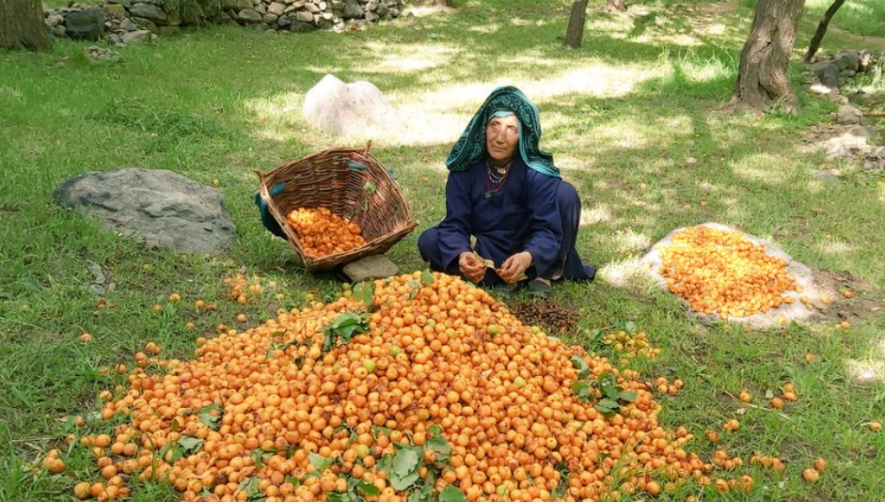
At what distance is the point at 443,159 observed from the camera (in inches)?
261

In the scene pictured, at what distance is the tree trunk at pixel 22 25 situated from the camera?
27.3 feet

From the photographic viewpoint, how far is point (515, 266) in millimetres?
3865

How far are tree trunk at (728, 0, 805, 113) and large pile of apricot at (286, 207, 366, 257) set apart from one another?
20.0ft

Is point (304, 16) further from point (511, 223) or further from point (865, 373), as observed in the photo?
point (865, 373)

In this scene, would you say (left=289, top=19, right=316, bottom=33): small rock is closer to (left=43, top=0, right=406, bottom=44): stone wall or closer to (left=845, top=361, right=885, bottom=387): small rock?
(left=43, top=0, right=406, bottom=44): stone wall

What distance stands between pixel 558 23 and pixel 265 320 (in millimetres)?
12519

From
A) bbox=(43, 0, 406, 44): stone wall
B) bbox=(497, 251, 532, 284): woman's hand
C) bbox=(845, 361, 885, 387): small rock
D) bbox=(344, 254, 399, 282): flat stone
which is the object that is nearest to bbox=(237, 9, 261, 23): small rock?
bbox=(43, 0, 406, 44): stone wall

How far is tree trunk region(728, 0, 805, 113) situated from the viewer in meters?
7.99

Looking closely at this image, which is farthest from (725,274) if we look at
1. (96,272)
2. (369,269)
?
(96,272)

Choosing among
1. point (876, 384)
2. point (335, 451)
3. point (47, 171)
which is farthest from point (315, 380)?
point (47, 171)

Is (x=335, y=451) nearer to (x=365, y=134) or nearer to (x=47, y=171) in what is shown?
(x=47, y=171)

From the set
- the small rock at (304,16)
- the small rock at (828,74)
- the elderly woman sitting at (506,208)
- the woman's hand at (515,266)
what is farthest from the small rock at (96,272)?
the small rock at (828,74)

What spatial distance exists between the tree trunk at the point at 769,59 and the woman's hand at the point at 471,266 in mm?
6083

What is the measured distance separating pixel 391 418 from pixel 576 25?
10.8 meters
